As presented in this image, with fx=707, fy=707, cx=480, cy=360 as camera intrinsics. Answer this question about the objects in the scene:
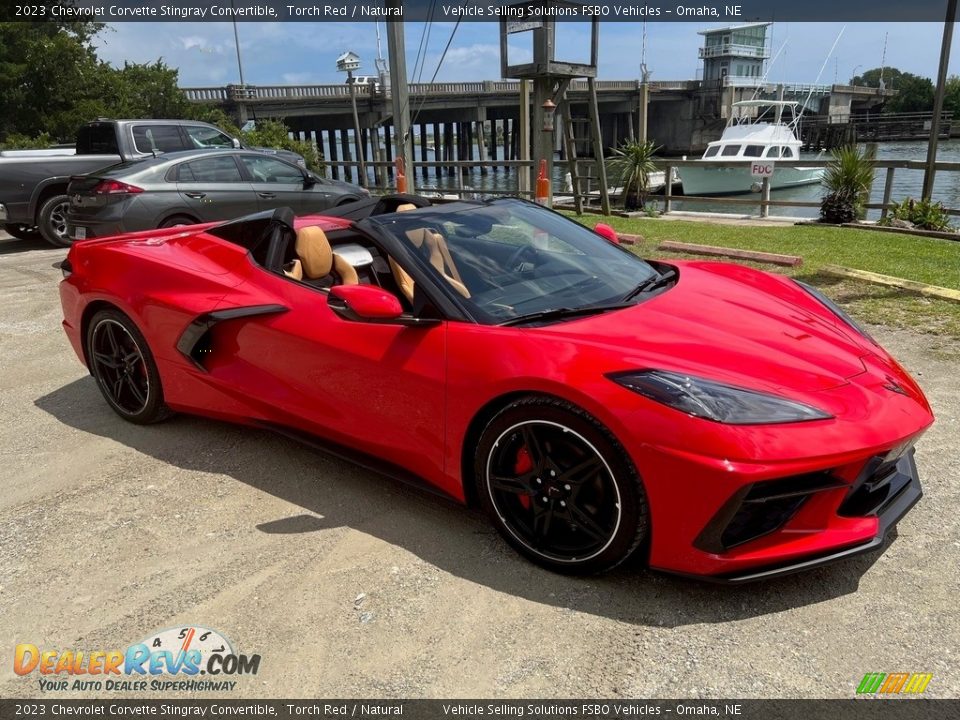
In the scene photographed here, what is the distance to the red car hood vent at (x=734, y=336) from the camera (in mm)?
2490

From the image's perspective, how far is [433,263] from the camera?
3.12 m

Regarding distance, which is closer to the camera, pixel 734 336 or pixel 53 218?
pixel 734 336

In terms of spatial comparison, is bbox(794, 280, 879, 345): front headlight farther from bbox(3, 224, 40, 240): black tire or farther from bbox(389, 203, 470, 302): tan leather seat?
bbox(3, 224, 40, 240): black tire

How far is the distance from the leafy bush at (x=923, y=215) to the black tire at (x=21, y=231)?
561 inches

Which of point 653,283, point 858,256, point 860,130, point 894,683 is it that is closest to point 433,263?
point 653,283

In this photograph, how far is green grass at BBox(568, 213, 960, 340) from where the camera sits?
234 inches

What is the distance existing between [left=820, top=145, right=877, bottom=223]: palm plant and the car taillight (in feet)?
36.3

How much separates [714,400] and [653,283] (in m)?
1.20

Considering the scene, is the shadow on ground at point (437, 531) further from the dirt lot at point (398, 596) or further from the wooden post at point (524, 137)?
the wooden post at point (524, 137)

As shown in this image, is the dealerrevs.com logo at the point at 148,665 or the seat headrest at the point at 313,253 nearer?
the dealerrevs.com logo at the point at 148,665

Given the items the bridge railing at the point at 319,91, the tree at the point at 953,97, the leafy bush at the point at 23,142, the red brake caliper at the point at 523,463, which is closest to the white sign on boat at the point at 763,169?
the red brake caliper at the point at 523,463

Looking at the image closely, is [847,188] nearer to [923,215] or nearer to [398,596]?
[923,215]

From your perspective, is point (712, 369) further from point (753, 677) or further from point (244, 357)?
point (244, 357)

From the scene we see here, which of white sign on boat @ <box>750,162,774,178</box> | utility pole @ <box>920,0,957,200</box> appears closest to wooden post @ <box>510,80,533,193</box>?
white sign on boat @ <box>750,162,774,178</box>
